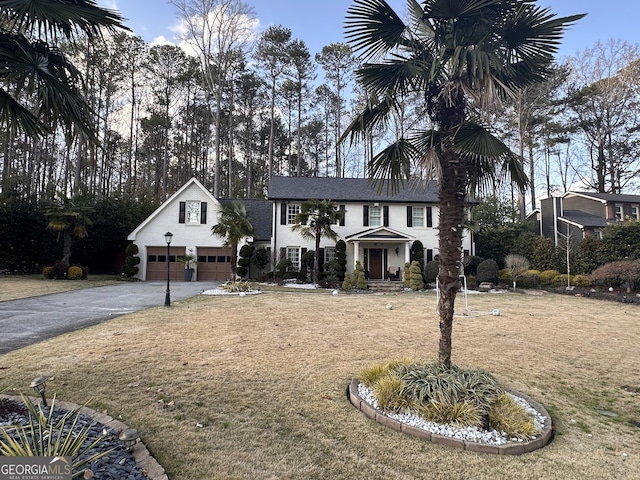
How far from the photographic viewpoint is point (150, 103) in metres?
29.2

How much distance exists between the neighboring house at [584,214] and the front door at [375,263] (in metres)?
11.9

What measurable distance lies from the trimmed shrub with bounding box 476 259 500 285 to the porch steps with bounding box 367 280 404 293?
179 inches

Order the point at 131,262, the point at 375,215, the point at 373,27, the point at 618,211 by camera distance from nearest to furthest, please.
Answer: the point at 373,27
the point at 131,262
the point at 375,215
the point at 618,211

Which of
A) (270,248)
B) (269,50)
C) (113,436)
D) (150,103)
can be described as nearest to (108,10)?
(113,436)

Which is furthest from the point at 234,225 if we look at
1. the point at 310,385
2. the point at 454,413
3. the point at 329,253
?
the point at 454,413

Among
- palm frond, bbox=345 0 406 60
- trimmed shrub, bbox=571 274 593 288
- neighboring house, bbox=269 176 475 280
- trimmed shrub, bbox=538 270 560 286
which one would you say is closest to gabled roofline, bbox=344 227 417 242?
neighboring house, bbox=269 176 475 280

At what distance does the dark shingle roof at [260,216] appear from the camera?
2210 centimetres

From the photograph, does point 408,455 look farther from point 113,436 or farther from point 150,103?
point 150,103

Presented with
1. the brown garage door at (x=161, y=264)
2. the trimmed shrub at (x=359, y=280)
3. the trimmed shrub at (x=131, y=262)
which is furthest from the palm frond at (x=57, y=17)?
the brown garage door at (x=161, y=264)

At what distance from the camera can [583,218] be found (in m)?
23.4

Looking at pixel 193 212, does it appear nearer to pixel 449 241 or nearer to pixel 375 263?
pixel 375 263

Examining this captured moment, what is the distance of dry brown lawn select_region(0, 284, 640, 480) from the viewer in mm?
2971

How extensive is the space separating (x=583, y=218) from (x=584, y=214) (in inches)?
59.0

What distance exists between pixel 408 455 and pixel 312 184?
20534 mm
